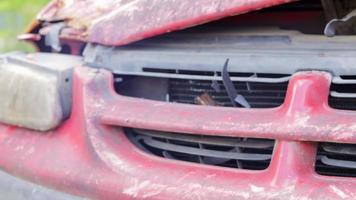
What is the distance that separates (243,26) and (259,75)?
36cm

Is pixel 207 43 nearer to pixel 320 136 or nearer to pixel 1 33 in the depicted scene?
pixel 320 136

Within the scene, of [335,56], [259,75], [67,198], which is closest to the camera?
[335,56]

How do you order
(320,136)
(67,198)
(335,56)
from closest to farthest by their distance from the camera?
(320,136)
(335,56)
(67,198)

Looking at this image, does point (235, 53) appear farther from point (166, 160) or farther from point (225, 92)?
point (166, 160)

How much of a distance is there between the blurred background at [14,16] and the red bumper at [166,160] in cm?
445

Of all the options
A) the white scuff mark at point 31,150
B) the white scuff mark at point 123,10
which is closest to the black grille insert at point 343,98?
the white scuff mark at point 123,10

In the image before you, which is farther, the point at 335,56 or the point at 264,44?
the point at 264,44

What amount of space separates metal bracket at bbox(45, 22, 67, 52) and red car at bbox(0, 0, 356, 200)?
0.09 m

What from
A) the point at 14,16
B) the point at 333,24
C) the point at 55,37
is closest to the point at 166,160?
the point at 333,24

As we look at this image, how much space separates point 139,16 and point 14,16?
4.85 m

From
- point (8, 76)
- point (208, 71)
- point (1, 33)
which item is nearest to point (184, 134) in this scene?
point (208, 71)

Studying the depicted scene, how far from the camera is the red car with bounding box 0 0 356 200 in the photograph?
5.51 ft

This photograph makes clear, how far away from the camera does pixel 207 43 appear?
207cm

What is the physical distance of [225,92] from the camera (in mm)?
1971
